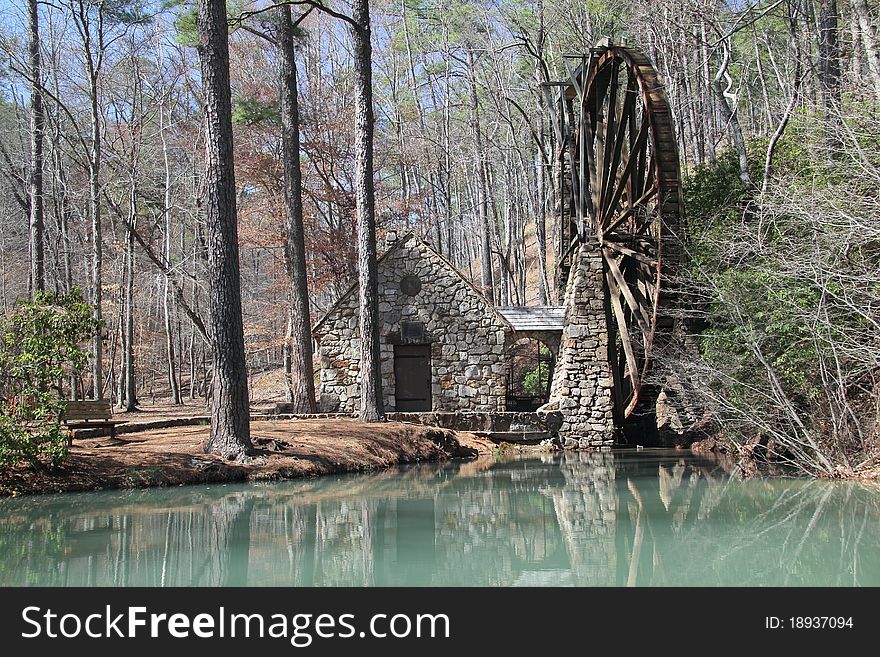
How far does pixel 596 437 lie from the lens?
16453 millimetres

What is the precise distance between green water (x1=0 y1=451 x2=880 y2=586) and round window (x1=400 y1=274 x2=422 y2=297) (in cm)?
837

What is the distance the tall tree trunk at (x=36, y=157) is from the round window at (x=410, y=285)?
7.83 metres

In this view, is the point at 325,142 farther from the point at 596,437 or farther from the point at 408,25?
the point at 596,437

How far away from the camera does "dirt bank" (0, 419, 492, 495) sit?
10414 millimetres

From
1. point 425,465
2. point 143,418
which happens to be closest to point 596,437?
point 425,465

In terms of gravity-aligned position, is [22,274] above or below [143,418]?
above

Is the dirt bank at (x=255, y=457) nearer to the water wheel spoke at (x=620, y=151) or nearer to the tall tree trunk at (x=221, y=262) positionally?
the tall tree trunk at (x=221, y=262)

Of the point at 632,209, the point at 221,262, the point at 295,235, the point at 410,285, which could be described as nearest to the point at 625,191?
the point at 632,209

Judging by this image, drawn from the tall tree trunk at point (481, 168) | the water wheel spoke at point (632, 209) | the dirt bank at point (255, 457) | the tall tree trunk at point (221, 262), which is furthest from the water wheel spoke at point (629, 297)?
the tall tree trunk at point (481, 168)

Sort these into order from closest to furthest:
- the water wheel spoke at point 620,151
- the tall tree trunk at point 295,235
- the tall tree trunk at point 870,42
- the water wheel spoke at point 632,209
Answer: the tall tree trunk at point 870,42, the water wheel spoke at point 632,209, the water wheel spoke at point 620,151, the tall tree trunk at point 295,235

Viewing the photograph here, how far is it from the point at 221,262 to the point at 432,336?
8329 mm

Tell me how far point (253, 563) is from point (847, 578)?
4.14 metres

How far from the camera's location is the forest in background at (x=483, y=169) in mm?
11297

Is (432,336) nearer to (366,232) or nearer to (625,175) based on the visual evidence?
(366,232)
